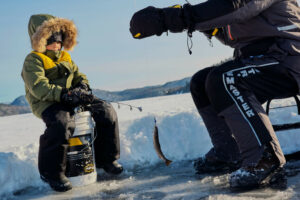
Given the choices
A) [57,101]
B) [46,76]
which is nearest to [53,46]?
[46,76]

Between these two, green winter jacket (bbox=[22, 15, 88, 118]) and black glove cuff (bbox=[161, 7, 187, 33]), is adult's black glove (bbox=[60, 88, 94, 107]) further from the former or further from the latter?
black glove cuff (bbox=[161, 7, 187, 33])

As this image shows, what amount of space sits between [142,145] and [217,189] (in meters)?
1.46

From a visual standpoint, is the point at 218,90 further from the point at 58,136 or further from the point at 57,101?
the point at 57,101

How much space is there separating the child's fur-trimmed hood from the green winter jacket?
14mm

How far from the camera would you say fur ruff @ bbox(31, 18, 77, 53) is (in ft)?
10.9

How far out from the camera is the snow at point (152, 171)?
223 centimetres

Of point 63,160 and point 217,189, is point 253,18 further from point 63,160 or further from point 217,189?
point 63,160

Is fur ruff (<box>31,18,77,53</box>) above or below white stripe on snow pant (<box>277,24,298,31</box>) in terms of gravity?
above

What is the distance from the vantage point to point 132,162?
327 centimetres

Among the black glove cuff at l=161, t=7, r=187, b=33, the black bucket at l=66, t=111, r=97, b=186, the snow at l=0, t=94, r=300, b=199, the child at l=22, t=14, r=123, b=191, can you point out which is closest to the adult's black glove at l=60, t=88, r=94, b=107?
the child at l=22, t=14, r=123, b=191

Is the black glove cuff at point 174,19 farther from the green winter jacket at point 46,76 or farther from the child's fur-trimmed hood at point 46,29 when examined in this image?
the child's fur-trimmed hood at point 46,29

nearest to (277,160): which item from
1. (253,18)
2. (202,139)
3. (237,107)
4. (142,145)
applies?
(237,107)

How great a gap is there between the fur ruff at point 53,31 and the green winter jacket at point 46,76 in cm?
3

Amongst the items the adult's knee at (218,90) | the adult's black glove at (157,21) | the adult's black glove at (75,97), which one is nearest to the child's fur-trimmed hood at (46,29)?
the adult's black glove at (75,97)
